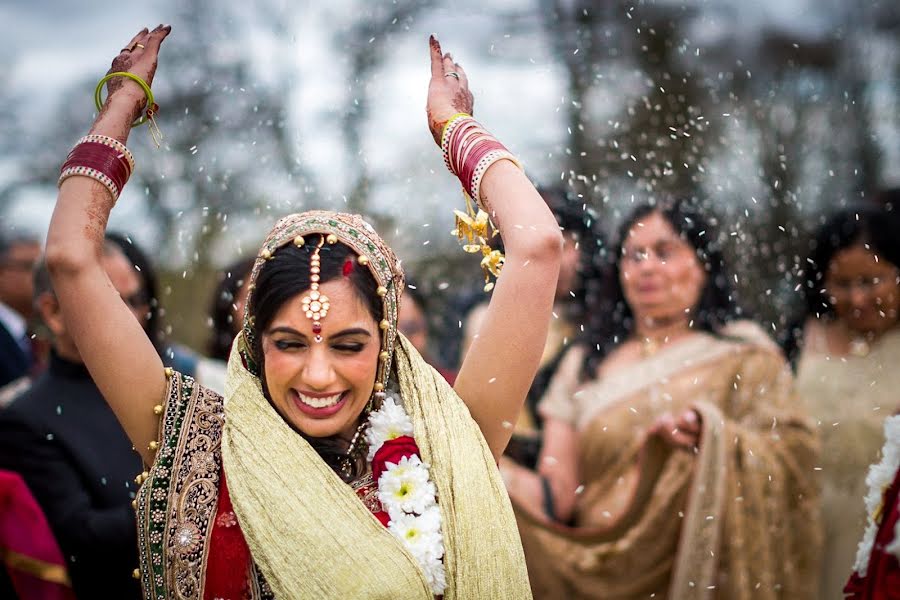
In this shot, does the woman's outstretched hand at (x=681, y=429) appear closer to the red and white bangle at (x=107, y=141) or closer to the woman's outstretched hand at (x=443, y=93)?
the woman's outstretched hand at (x=443, y=93)

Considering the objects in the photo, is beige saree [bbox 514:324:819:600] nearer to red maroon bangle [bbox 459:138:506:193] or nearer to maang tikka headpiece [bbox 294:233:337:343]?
red maroon bangle [bbox 459:138:506:193]

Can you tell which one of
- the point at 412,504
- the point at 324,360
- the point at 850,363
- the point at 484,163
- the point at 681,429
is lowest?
the point at 412,504

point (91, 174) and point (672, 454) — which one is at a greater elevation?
point (91, 174)

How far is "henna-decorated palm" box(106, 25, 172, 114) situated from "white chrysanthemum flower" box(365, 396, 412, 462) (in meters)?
0.94

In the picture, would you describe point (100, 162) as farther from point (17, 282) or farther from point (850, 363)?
point (17, 282)

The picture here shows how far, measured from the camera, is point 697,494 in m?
4.09

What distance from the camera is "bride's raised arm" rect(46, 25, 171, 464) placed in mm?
2131

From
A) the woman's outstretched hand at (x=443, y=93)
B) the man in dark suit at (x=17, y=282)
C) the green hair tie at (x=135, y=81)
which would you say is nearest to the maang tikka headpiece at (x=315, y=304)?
the woman's outstretched hand at (x=443, y=93)

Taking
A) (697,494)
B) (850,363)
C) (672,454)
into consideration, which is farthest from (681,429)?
(850,363)

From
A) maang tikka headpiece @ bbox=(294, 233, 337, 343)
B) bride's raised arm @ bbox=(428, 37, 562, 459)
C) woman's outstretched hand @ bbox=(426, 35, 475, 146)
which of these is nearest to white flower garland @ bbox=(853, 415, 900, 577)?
bride's raised arm @ bbox=(428, 37, 562, 459)

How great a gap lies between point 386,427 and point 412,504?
8.4 inches

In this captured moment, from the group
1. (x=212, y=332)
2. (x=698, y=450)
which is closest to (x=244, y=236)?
(x=212, y=332)

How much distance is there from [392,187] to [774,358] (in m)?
2.89

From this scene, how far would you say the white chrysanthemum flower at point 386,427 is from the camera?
7.46ft
